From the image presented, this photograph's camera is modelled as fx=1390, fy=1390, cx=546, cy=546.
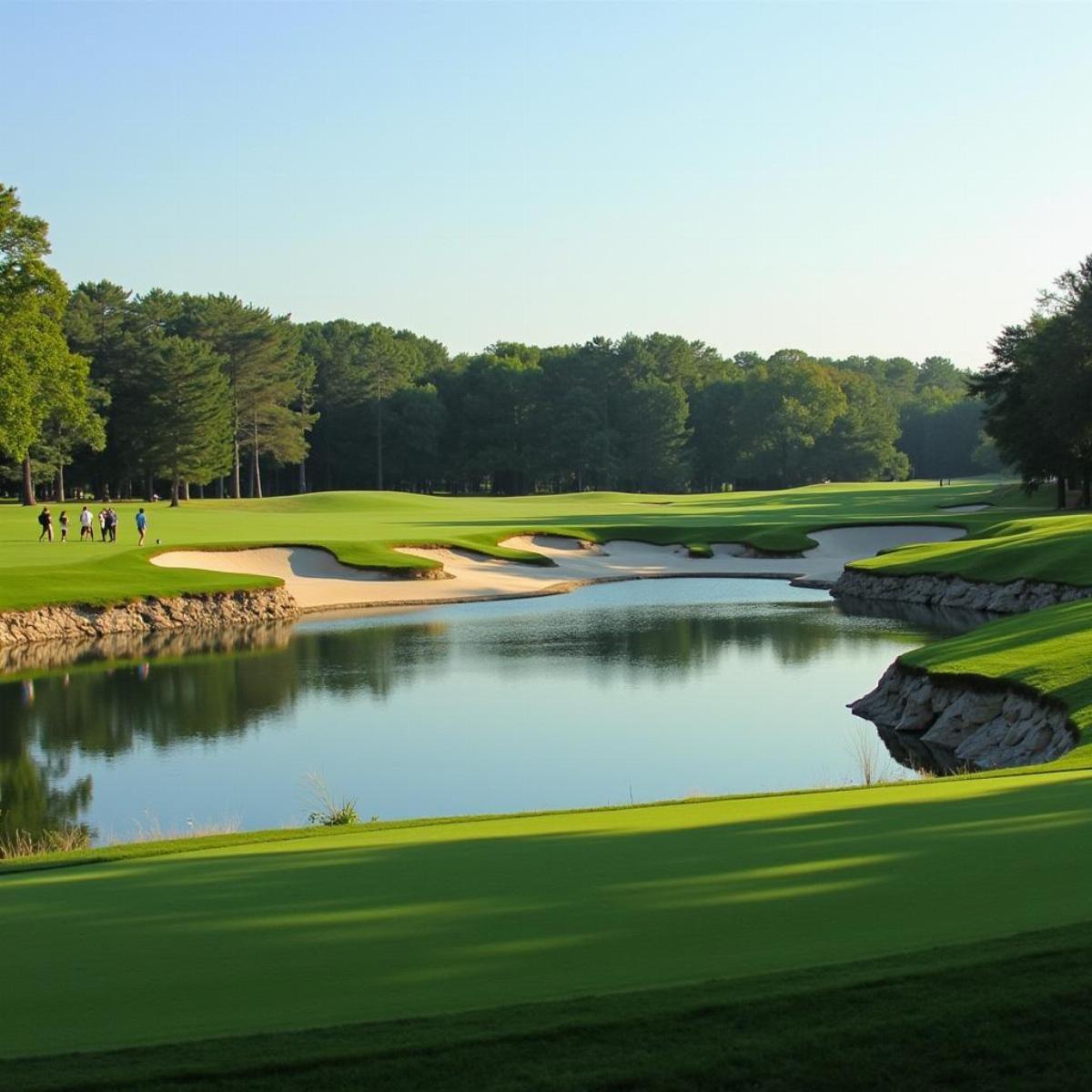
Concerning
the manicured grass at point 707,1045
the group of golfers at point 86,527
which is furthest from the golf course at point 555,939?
the group of golfers at point 86,527

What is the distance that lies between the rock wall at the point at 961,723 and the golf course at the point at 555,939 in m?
6.11

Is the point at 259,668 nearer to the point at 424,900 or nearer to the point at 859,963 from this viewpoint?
the point at 424,900

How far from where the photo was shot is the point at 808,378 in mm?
140375

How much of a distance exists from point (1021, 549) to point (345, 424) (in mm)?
92511

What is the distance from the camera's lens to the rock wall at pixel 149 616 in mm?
37094

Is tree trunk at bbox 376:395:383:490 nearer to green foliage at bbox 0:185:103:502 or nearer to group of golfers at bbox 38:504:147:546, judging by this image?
green foliage at bbox 0:185:103:502

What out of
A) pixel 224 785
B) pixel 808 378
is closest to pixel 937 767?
pixel 224 785

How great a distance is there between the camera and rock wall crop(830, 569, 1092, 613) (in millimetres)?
36562

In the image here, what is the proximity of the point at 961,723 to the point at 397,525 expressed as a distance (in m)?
48.5

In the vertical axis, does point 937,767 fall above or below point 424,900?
below

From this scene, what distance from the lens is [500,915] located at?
276 inches

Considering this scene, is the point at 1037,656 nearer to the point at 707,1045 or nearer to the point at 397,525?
the point at 707,1045

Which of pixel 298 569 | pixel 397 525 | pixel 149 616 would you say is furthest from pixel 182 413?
pixel 149 616

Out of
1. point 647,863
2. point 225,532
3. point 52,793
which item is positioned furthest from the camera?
point 225,532
